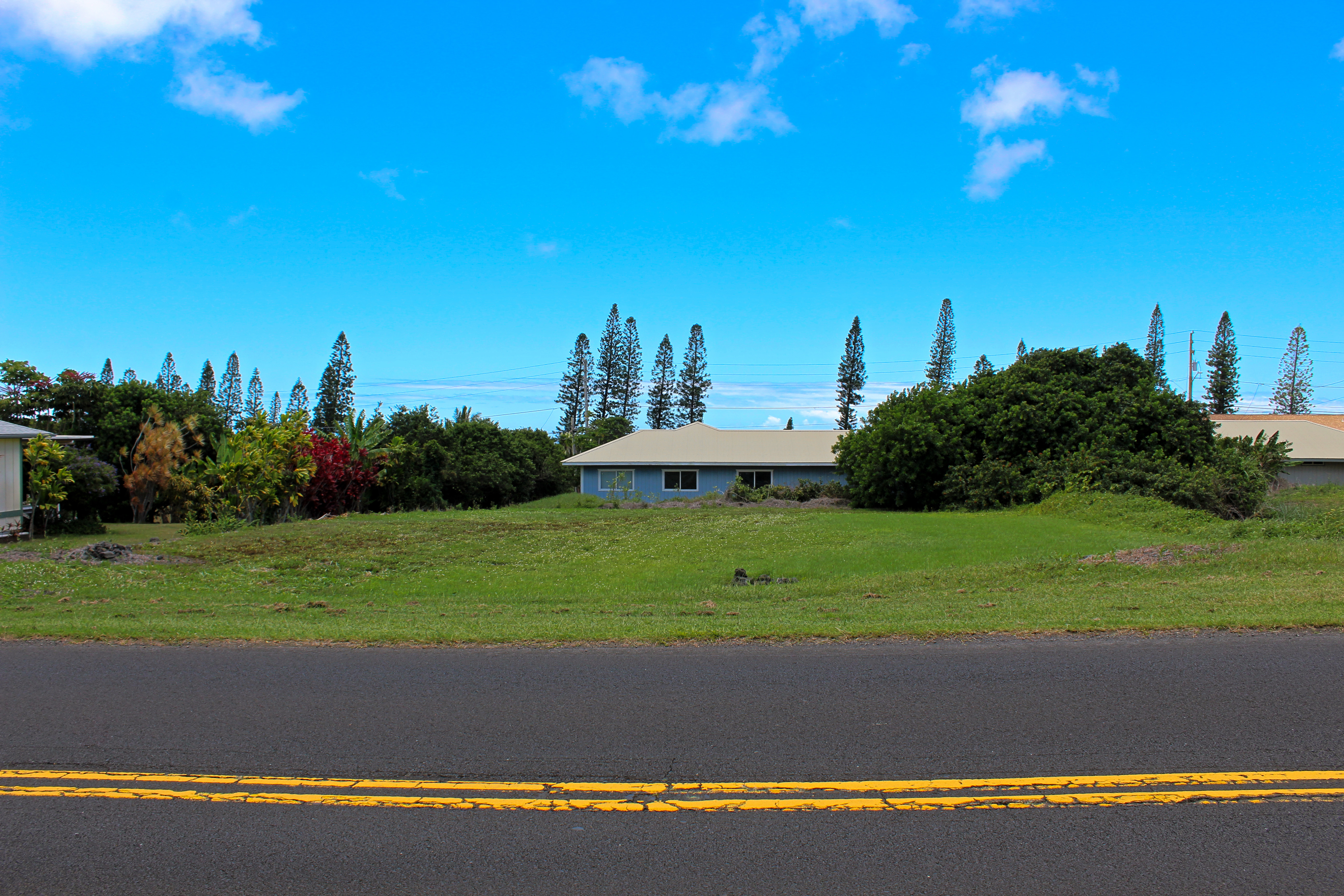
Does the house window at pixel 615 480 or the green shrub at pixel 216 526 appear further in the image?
the house window at pixel 615 480

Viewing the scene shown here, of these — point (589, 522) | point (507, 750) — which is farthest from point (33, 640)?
point (589, 522)

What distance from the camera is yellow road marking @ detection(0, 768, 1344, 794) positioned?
186 inches

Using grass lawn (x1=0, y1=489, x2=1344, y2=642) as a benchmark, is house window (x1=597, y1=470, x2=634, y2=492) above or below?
above

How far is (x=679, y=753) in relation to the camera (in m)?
5.28

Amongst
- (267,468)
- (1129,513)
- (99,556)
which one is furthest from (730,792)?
(267,468)

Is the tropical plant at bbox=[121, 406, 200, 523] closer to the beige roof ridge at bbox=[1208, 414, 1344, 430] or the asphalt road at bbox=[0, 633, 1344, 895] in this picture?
the asphalt road at bbox=[0, 633, 1344, 895]

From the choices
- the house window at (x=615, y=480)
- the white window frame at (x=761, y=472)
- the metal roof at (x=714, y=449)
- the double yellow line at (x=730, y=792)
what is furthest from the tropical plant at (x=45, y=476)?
the white window frame at (x=761, y=472)

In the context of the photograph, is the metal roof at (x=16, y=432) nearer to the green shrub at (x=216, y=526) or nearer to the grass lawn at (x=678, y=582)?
the grass lawn at (x=678, y=582)

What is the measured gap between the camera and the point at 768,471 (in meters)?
44.7

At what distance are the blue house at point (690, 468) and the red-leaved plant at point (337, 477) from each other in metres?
12.6

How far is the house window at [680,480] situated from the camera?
4519cm

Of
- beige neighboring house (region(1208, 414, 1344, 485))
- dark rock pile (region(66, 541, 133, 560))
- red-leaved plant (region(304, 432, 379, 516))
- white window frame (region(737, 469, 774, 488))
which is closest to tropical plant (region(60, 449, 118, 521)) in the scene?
red-leaved plant (region(304, 432, 379, 516))

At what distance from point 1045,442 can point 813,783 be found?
101ft

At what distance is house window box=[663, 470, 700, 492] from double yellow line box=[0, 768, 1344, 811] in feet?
132
